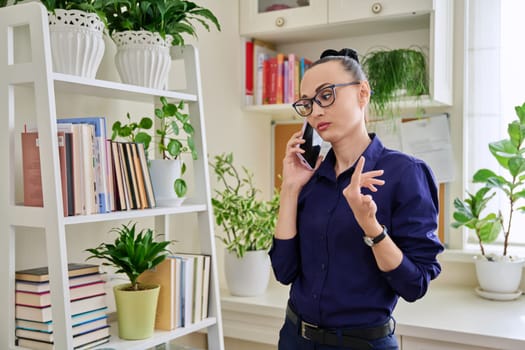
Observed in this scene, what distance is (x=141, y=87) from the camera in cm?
169

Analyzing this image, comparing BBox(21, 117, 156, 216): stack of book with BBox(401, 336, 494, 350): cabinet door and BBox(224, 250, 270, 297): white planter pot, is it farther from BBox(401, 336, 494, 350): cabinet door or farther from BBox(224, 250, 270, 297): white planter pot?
BBox(401, 336, 494, 350): cabinet door

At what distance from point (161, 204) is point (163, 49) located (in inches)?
18.7

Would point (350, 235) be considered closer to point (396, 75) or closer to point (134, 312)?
point (134, 312)

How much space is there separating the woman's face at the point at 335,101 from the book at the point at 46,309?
2.53 feet

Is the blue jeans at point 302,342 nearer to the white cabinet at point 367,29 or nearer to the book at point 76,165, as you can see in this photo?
the book at point 76,165

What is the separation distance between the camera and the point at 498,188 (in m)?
2.38

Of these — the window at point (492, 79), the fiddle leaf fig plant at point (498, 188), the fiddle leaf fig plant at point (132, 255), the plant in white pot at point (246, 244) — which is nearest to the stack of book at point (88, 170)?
the fiddle leaf fig plant at point (132, 255)

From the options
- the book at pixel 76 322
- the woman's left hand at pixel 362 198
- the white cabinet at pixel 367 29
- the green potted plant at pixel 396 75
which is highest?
the white cabinet at pixel 367 29

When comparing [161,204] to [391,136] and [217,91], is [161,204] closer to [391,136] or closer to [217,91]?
[217,91]

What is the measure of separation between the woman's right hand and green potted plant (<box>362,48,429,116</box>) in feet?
3.19

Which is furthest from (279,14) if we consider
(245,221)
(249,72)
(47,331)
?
(47,331)

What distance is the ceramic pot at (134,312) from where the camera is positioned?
5.25ft

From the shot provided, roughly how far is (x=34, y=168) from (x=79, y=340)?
46 cm

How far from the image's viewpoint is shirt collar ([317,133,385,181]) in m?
1.38
